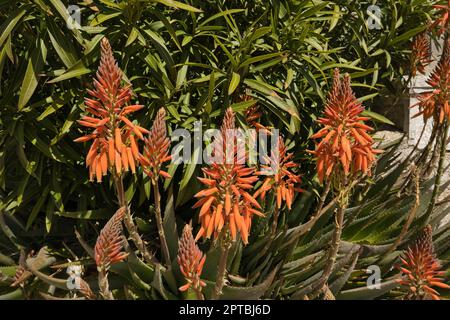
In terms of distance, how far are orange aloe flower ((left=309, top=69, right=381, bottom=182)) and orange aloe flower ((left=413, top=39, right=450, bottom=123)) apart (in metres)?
0.52

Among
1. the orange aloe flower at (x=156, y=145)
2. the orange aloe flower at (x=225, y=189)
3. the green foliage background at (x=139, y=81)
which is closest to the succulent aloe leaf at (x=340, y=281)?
the green foliage background at (x=139, y=81)

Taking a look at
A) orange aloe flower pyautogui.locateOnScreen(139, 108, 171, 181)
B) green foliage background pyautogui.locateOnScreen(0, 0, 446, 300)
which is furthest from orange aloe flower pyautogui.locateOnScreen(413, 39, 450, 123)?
orange aloe flower pyautogui.locateOnScreen(139, 108, 171, 181)

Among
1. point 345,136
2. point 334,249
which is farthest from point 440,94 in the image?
point 334,249

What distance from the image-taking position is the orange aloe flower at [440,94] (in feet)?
5.70

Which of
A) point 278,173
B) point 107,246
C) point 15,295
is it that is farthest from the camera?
point 15,295

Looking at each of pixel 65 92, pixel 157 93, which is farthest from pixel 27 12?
pixel 157 93

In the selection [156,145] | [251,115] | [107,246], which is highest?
[251,115]

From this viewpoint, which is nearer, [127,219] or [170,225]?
[127,219]

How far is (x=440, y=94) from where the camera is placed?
1801 millimetres

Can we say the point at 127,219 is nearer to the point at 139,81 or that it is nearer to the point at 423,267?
the point at 139,81

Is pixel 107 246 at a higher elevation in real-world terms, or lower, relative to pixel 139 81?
lower

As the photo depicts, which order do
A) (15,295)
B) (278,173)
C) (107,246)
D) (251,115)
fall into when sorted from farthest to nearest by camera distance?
(251,115) < (15,295) < (278,173) < (107,246)

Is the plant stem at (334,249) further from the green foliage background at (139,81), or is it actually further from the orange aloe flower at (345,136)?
the green foliage background at (139,81)

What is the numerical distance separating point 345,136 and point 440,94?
620 mm
